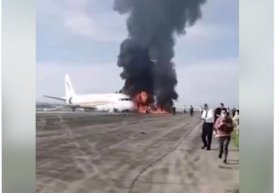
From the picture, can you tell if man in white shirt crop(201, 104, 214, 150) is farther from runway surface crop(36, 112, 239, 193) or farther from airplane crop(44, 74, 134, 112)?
airplane crop(44, 74, 134, 112)

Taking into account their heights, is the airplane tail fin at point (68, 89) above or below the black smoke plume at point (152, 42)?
below

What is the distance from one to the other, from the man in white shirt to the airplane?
0.98 ft

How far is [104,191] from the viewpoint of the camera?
1.88 metres

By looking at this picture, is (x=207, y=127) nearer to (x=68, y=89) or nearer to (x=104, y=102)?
(x=104, y=102)

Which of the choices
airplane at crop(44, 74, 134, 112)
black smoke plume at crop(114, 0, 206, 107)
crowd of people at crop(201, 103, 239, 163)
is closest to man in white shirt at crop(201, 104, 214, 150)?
crowd of people at crop(201, 103, 239, 163)

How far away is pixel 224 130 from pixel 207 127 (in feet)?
0.23

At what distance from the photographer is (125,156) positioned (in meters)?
1.90

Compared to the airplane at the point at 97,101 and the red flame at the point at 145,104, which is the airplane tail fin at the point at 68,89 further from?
the red flame at the point at 145,104

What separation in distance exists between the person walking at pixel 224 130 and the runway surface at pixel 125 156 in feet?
0.09

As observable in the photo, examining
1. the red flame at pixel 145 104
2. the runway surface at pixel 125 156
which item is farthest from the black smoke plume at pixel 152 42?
the runway surface at pixel 125 156

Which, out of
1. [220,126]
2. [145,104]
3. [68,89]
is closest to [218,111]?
[220,126]

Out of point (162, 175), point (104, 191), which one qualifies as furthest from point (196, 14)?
point (104, 191)

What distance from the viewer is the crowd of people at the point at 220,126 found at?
1.86m

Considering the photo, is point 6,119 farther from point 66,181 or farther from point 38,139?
point 66,181
